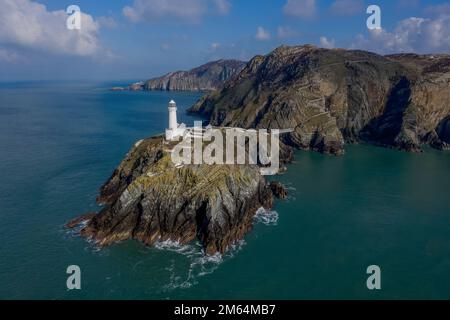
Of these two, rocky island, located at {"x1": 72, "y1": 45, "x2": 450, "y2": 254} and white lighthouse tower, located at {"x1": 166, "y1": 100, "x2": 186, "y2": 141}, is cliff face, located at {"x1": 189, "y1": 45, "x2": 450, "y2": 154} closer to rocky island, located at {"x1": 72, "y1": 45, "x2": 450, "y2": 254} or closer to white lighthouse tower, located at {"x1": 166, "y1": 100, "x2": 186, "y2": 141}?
rocky island, located at {"x1": 72, "y1": 45, "x2": 450, "y2": 254}

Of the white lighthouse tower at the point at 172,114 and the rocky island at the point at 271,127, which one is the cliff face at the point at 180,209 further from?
the white lighthouse tower at the point at 172,114

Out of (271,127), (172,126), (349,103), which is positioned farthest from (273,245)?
(349,103)

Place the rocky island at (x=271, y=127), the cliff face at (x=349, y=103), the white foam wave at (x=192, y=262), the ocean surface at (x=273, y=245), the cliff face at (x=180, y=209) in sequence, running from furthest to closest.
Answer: the cliff face at (x=349, y=103) → the rocky island at (x=271, y=127) → the cliff face at (x=180, y=209) → the white foam wave at (x=192, y=262) → the ocean surface at (x=273, y=245)

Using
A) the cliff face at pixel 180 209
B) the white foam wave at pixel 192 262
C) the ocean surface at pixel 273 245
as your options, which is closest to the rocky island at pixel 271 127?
the cliff face at pixel 180 209

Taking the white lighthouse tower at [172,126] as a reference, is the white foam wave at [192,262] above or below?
below

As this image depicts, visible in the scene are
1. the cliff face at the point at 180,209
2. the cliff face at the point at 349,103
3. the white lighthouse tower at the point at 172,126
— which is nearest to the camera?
the cliff face at the point at 180,209
